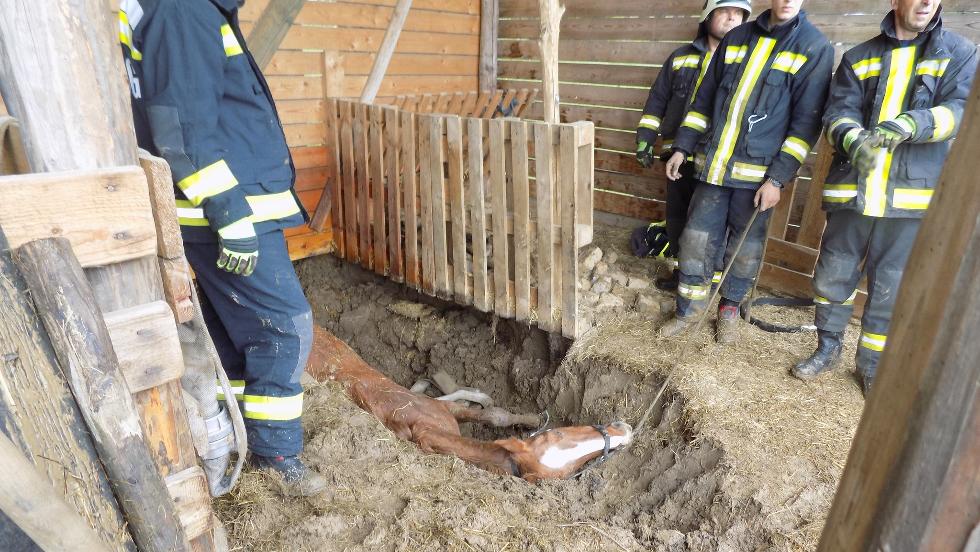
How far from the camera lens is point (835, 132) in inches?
120

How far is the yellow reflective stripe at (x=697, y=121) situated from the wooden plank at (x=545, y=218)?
1.14 m

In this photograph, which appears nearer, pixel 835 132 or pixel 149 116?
pixel 149 116

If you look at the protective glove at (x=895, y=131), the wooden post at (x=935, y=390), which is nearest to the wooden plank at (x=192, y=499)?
the wooden post at (x=935, y=390)

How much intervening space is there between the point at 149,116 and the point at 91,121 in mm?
679

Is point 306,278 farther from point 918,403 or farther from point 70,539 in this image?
point 918,403

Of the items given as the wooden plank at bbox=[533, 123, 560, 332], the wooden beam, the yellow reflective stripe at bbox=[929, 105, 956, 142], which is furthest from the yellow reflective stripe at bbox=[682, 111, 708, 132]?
the wooden beam

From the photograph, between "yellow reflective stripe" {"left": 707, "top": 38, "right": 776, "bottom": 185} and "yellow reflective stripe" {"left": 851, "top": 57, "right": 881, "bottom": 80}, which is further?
"yellow reflective stripe" {"left": 707, "top": 38, "right": 776, "bottom": 185}

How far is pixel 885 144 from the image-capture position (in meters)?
2.79

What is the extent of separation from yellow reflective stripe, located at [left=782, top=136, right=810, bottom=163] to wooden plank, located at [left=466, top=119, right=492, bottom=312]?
1.89m

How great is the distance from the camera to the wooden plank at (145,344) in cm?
146

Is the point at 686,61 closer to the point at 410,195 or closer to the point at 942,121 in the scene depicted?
the point at 942,121

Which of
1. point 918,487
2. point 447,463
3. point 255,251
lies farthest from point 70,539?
point 447,463

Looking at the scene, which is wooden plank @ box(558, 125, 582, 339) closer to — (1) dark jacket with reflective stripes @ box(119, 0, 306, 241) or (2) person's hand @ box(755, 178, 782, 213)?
(2) person's hand @ box(755, 178, 782, 213)

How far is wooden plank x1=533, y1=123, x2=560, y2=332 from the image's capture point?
3.56 metres
